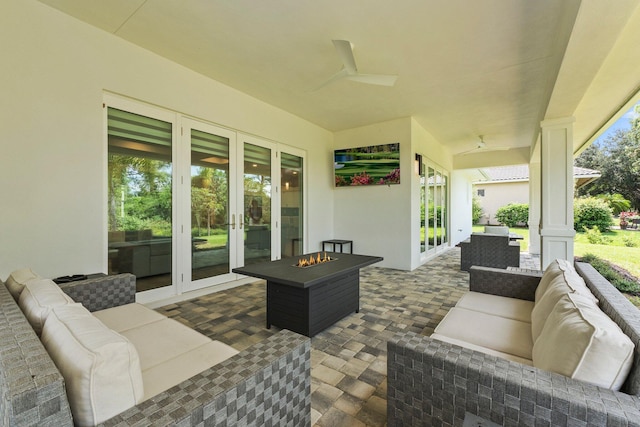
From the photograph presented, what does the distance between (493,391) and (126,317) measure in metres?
2.29

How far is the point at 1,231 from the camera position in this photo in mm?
2379

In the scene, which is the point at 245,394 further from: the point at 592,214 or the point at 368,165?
the point at 592,214

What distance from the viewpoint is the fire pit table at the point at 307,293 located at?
2541mm

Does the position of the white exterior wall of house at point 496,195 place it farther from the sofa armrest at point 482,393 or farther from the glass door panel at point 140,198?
the sofa armrest at point 482,393

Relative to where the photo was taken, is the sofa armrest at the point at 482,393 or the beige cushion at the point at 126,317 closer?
the sofa armrest at the point at 482,393

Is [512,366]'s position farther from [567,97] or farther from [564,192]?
[564,192]

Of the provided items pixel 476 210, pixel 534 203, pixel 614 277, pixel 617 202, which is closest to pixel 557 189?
pixel 617 202

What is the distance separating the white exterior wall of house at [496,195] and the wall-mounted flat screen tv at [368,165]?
40.9 ft

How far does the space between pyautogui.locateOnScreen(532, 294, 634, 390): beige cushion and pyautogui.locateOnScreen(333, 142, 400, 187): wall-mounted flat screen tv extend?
4463mm

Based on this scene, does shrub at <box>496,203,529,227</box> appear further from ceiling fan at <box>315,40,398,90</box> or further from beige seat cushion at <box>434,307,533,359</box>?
beige seat cushion at <box>434,307,533,359</box>

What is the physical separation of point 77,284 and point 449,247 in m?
8.93

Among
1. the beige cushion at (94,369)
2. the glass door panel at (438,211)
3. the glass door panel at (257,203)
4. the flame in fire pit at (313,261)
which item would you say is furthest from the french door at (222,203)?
the glass door panel at (438,211)

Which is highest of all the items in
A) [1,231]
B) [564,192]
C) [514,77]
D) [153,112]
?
[514,77]

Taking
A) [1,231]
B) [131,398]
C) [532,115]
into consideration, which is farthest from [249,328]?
[532,115]
